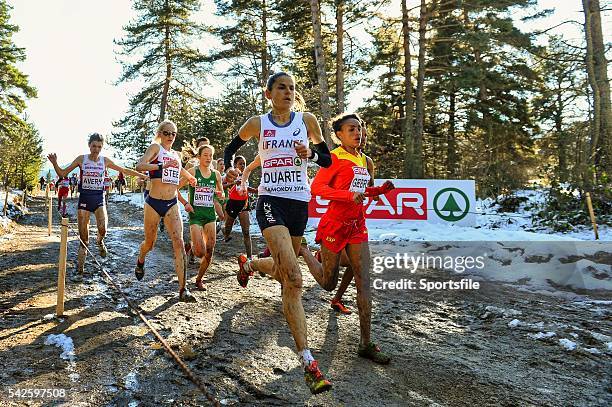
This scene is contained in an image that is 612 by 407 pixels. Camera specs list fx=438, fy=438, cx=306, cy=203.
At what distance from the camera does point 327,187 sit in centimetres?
466

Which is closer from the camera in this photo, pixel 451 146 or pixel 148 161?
pixel 148 161

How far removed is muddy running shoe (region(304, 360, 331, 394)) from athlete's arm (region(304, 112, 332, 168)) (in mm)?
1703

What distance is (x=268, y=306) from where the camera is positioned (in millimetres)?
6031

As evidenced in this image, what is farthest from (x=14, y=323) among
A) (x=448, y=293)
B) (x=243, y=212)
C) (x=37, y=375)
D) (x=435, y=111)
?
(x=435, y=111)

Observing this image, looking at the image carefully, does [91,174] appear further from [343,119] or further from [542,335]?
[542,335]

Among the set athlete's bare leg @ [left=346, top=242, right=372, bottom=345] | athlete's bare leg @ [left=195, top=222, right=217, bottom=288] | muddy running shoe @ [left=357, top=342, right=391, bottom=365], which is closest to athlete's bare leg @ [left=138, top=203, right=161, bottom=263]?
athlete's bare leg @ [left=195, top=222, right=217, bottom=288]

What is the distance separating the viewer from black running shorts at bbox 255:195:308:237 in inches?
143

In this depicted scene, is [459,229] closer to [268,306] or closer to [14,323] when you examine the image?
[268,306]

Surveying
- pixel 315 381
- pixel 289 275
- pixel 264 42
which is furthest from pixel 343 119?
pixel 264 42

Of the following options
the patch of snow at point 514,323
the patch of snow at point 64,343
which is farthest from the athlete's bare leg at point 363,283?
the patch of snow at point 64,343

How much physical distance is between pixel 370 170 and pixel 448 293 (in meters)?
3.35

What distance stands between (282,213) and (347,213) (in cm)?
107

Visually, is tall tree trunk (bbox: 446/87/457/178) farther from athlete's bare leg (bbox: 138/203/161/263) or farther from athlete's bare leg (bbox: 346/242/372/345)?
athlete's bare leg (bbox: 346/242/372/345)
